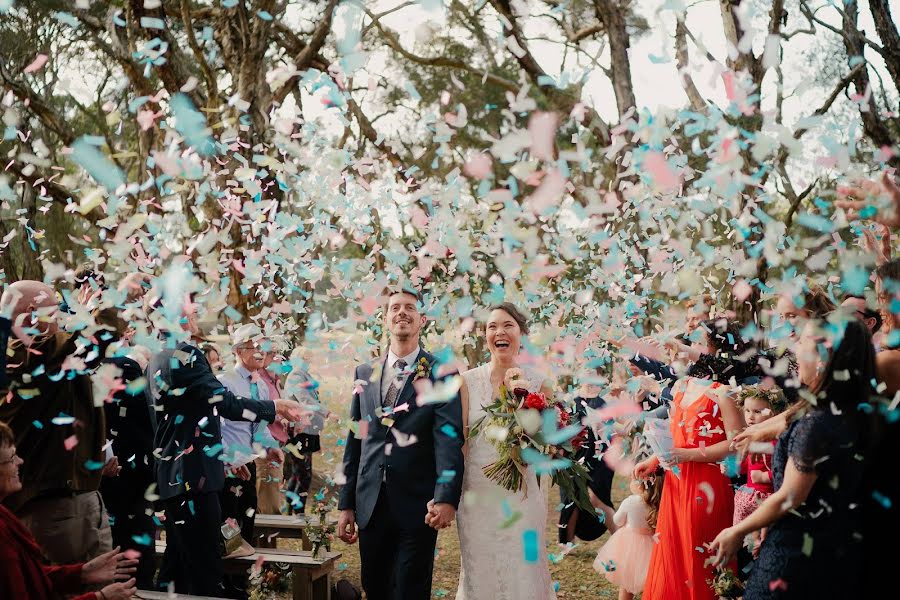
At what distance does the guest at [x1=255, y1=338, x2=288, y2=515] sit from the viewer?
20.4 feet

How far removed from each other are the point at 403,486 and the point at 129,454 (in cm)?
195

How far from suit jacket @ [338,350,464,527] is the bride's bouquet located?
0.20m

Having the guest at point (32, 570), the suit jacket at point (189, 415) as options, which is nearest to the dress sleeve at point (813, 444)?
the guest at point (32, 570)

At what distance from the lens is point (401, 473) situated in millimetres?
4176

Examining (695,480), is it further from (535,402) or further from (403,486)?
(403,486)

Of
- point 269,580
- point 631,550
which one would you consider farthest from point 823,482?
point 269,580

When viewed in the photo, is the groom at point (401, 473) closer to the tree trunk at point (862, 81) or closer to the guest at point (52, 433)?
the guest at point (52, 433)

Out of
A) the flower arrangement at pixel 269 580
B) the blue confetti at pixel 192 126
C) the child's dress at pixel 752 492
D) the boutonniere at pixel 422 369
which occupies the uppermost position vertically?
the blue confetti at pixel 192 126

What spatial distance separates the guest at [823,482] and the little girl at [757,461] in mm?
1471

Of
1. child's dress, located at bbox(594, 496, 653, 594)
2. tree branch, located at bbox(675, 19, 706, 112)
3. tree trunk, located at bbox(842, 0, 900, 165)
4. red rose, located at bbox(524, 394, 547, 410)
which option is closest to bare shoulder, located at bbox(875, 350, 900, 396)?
red rose, located at bbox(524, 394, 547, 410)

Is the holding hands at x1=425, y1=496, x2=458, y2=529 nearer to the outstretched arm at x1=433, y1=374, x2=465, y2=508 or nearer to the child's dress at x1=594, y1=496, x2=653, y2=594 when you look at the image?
the outstretched arm at x1=433, y1=374, x2=465, y2=508

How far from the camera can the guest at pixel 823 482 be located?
277 cm

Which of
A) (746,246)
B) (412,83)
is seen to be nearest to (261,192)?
(746,246)

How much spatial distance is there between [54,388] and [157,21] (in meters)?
6.22
